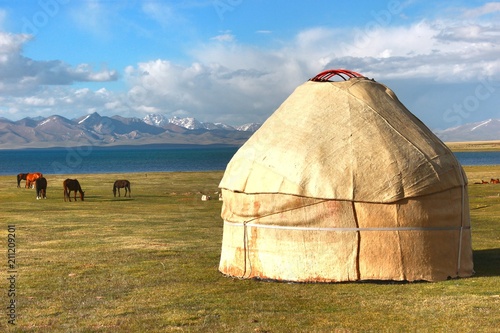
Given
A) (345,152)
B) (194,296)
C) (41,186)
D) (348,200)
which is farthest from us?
(41,186)

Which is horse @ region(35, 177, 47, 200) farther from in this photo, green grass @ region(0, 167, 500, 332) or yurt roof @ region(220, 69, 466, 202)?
yurt roof @ region(220, 69, 466, 202)

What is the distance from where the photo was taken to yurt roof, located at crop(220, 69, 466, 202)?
1042 cm

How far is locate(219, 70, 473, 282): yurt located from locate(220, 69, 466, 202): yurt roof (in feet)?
0.06

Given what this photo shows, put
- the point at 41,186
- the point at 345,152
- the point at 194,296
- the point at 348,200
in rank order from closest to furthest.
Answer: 1. the point at 194,296
2. the point at 348,200
3. the point at 345,152
4. the point at 41,186

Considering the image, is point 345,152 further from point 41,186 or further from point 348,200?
point 41,186

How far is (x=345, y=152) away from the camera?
10711 mm

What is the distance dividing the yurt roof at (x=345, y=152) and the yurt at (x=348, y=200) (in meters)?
0.02

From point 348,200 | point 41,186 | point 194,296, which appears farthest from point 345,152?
point 41,186

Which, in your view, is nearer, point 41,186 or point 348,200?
point 348,200

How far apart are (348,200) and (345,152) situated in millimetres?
859

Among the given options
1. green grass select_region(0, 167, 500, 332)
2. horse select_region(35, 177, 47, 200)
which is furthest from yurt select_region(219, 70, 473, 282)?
horse select_region(35, 177, 47, 200)

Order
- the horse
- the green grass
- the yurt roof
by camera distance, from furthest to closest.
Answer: the horse
the yurt roof
the green grass

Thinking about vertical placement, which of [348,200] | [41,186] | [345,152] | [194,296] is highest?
[345,152]

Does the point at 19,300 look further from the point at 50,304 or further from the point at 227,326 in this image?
the point at 227,326
